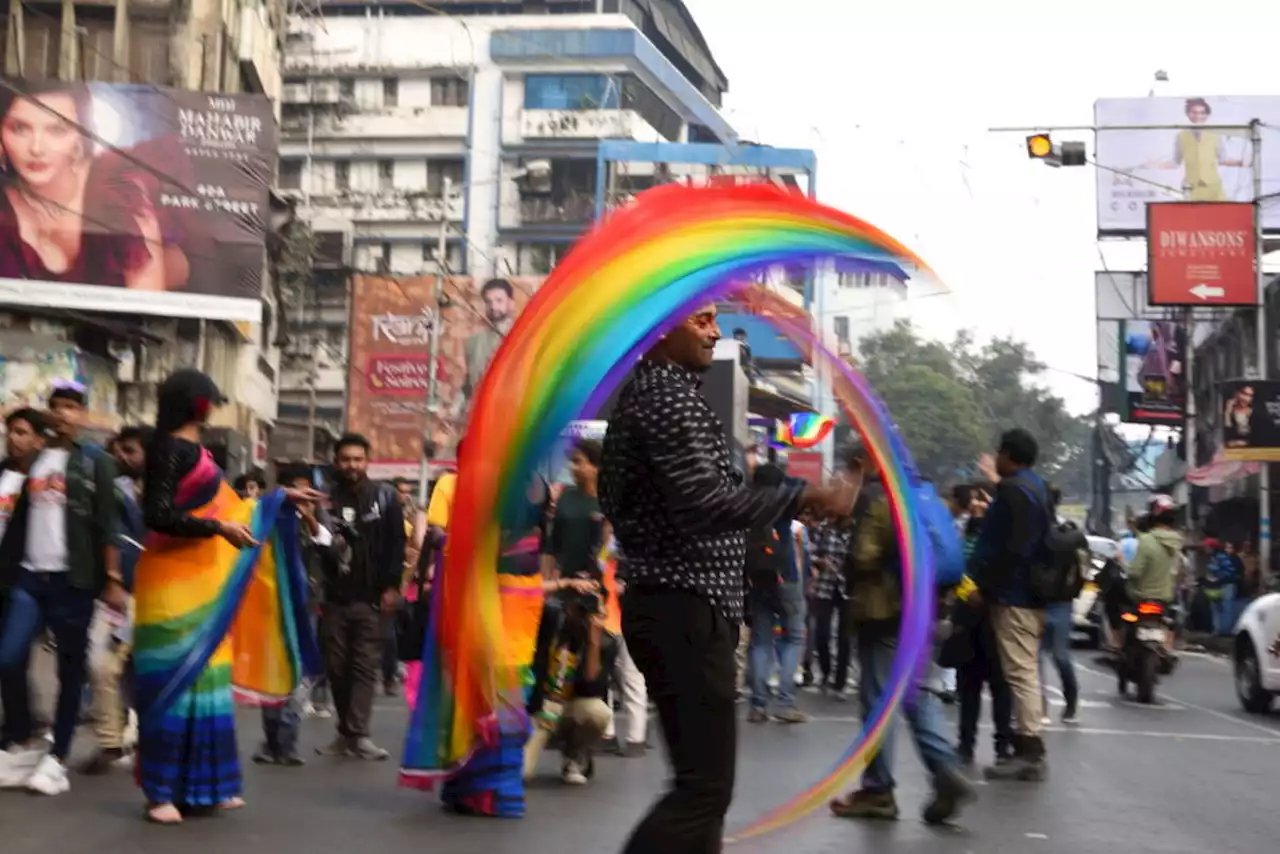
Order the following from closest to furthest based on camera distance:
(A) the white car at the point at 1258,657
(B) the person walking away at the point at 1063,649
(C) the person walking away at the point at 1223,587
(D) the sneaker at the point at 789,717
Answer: (D) the sneaker at the point at 789,717
(B) the person walking away at the point at 1063,649
(A) the white car at the point at 1258,657
(C) the person walking away at the point at 1223,587

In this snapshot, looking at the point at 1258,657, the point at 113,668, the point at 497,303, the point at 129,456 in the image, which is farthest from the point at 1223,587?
the point at 497,303

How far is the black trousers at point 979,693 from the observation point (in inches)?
399

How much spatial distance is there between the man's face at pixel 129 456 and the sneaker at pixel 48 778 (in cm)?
228

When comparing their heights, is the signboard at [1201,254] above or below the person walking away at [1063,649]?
above

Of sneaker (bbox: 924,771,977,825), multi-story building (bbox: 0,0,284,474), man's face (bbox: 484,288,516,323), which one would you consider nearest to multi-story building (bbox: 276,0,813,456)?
man's face (bbox: 484,288,516,323)

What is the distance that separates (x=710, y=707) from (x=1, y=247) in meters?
27.7

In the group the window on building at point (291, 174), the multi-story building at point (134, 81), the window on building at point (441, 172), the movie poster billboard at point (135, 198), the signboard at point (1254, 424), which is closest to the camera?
the signboard at point (1254, 424)

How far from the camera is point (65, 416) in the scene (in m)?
8.45

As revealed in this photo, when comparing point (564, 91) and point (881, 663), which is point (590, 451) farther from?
point (564, 91)

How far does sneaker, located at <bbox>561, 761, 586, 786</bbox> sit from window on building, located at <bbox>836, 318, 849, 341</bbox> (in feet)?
11.9

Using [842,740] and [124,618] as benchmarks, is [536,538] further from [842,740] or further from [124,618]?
[842,740]

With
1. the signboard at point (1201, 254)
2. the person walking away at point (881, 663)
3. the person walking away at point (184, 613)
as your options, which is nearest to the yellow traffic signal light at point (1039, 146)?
the signboard at point (1201, 254)

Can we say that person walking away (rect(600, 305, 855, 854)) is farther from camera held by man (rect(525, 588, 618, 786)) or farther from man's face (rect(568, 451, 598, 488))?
man's face (rect(568, 451, 598, 488))

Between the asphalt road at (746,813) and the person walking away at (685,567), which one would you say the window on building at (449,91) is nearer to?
the asphalt road at (746,813)
